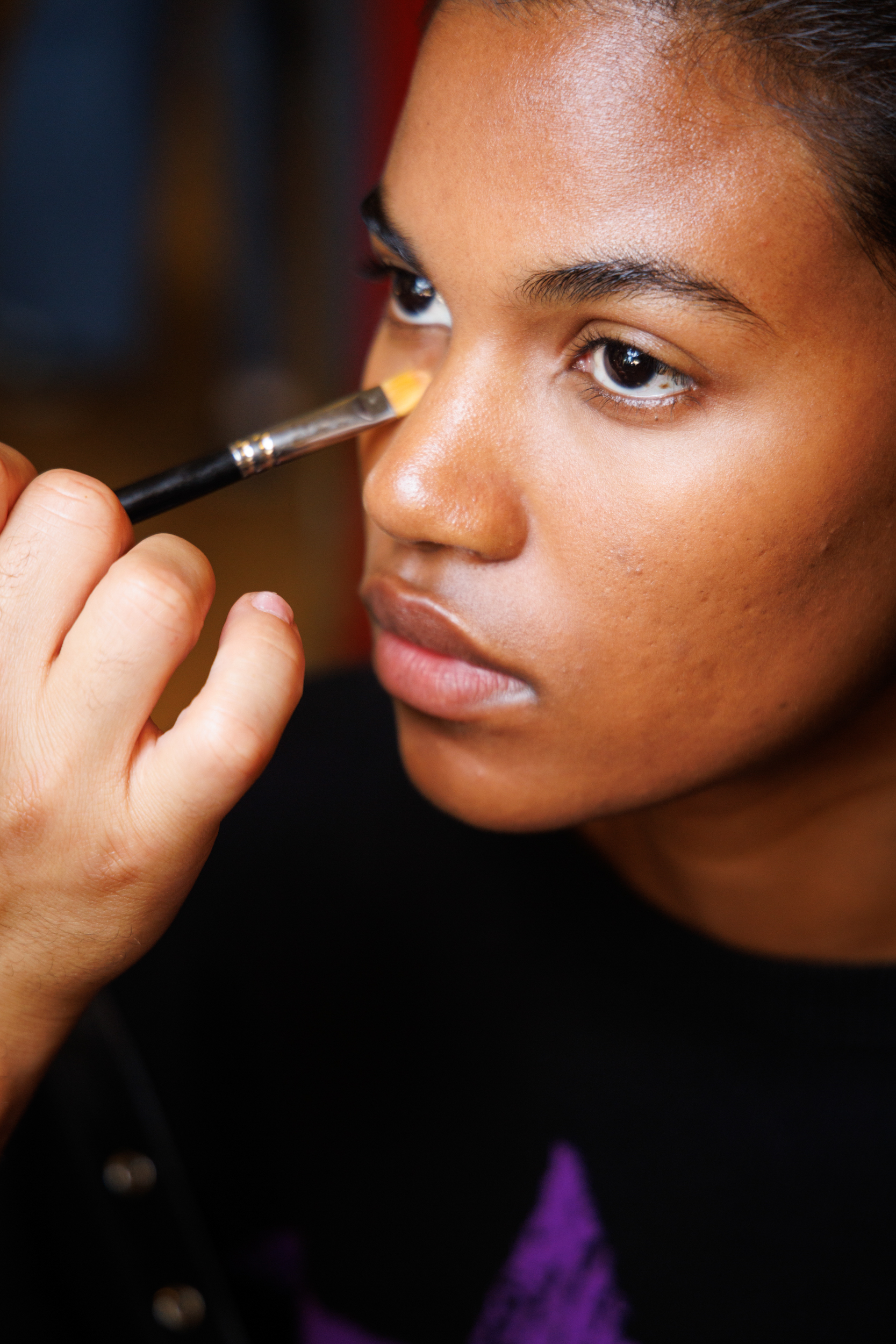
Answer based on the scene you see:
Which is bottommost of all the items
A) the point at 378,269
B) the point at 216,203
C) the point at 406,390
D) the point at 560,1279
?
the point at 560,1279

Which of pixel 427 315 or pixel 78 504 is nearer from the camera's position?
pixel 78 504

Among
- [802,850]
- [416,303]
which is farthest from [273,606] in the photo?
[802,850]

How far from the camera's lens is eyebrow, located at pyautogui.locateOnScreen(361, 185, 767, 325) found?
497mm

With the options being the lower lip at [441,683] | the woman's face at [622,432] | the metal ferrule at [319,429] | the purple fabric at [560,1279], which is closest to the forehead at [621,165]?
the woman's face at [622,432]

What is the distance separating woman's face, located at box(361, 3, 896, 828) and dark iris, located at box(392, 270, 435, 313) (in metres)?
0.07

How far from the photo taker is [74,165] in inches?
65.1

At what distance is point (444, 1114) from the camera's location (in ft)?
2.50

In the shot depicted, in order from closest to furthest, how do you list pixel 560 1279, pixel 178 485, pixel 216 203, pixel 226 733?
pixel 226 733 → pixel 178 485 → pixel 560 1279 → pixel 216 203

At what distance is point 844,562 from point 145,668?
1.14ft

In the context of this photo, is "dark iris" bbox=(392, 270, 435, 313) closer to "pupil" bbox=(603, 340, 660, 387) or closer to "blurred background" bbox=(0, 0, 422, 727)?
"pupil" bbox=(603, 340, 660, 387)

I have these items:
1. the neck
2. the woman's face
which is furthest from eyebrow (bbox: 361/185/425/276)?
the neck

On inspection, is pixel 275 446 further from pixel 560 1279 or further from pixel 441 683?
pixel 560 1279

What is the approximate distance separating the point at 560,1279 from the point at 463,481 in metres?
0.50

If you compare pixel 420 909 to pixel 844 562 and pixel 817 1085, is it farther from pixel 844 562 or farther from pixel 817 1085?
pixel 844 562
